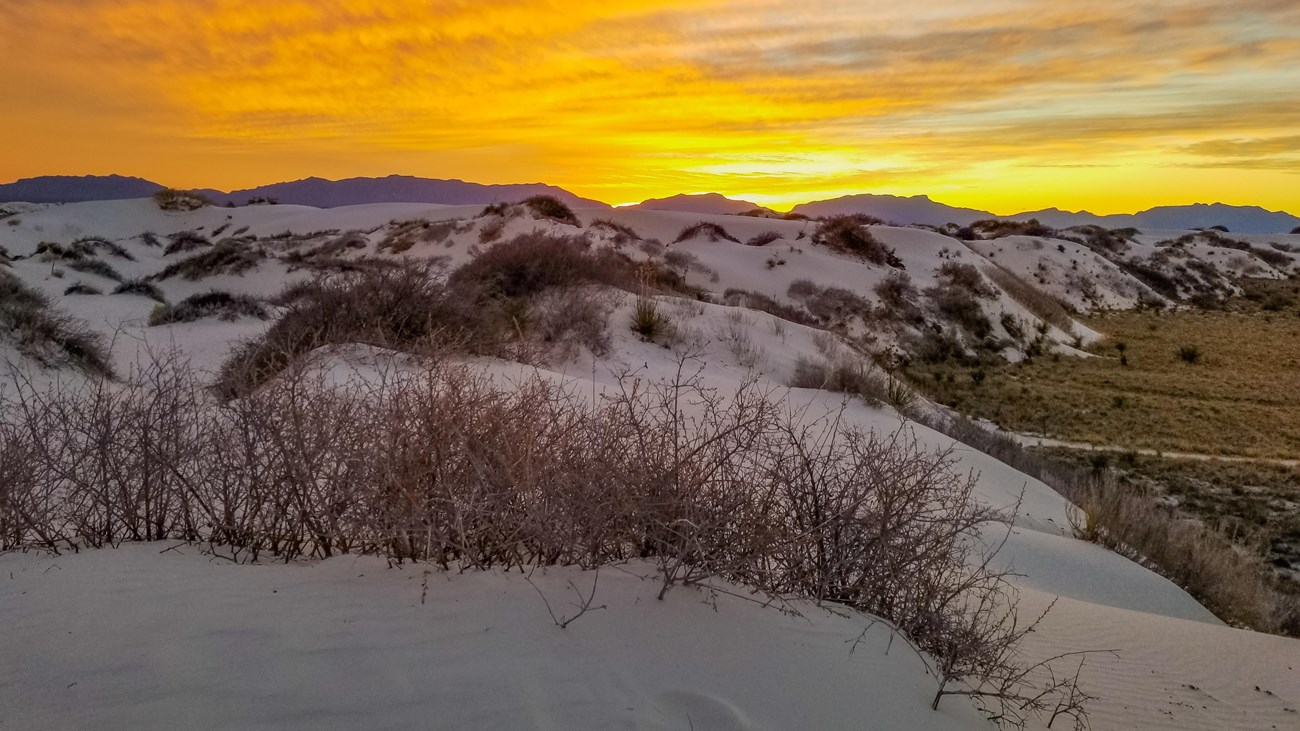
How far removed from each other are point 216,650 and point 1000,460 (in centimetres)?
1018

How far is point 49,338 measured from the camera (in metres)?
10.6

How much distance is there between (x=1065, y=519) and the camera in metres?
9.05

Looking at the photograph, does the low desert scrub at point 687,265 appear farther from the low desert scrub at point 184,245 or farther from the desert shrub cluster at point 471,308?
the low desert scrub at point 184,245

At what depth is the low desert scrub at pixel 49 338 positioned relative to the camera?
33.4 ft

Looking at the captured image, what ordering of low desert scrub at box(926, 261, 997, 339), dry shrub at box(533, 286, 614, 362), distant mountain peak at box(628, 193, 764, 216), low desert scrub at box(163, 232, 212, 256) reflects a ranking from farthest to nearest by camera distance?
distant mountain peak at box(628, 193, 764, 216) → low desert scrub at box(163, 232, 212, 256) → low desert scrub at box(926, 261, 997, 339) → dry shrub at box(533, 286, 614, 362)

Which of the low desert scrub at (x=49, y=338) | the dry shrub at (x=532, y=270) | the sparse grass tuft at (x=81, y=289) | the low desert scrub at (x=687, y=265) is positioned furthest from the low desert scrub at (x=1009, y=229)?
the low desert scrub at (x=49, y=338)

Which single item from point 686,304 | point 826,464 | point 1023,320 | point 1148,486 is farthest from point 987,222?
point 826,464

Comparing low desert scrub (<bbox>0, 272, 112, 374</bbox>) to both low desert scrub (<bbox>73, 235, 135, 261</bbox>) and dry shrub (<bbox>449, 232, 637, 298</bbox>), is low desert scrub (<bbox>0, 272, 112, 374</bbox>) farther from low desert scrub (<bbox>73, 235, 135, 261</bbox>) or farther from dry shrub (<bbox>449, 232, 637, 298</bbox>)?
low desert scrub (<bbox>73, 235, 135, 261</bbox>)

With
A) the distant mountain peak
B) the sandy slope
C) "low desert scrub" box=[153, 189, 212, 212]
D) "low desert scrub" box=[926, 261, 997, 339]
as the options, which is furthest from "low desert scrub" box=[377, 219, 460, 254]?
the distant mountain peak

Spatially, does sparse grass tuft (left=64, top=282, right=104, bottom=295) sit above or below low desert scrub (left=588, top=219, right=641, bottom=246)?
below

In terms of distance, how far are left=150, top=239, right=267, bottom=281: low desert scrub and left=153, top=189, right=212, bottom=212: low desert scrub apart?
3426 cm

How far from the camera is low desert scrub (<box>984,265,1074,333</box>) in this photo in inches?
1070

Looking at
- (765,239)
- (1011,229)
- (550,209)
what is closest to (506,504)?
(550,209)

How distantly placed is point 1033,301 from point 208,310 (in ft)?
86.9
